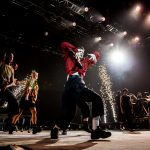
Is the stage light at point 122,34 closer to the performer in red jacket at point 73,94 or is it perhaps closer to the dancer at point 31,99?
the dancer at point 31,99

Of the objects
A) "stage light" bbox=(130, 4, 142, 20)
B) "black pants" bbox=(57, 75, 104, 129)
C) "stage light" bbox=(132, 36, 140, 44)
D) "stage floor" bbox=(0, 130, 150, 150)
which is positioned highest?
"stage light" bbox=(130, 4, 142, 20)

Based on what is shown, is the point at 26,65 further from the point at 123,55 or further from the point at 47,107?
the point at 123,55

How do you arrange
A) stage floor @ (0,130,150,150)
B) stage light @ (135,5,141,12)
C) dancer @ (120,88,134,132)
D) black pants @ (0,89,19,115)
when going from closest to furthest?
stage floor @ (0,130,150,150)
black pants @ (0,89,19,115)
dancer @ (120,88,134,132)
stage light @ (135,5,141,12)

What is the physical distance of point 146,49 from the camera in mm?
16625

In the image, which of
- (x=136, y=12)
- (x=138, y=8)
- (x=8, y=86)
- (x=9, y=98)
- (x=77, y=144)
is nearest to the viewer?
(x=77, y=144)

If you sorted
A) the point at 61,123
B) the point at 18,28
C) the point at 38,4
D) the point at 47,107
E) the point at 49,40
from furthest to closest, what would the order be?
the point at 47,107 < the point at 49,40 < the point at 18,28 < the point at 38,4 < the point at 61,123

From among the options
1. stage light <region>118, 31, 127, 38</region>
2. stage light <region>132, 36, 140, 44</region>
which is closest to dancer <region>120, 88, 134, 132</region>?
stage light <region>118, 31, 127, 38</region>

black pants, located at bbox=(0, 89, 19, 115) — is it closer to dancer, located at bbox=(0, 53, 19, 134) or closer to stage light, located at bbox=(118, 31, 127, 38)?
dancer, located at bbox=(0, 53, 19, 134)

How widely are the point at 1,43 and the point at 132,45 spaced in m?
8.22

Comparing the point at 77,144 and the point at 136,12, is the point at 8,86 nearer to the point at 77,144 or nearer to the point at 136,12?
Answer: the point at 77,144

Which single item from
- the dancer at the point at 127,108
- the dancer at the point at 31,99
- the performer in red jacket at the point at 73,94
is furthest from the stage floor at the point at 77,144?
the dancer at the point at 127,108

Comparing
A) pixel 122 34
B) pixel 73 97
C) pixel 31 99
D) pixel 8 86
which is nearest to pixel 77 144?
pixel 73 97

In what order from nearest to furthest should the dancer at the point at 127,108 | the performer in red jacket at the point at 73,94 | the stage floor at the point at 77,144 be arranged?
the stage floor at the point at 77,144
the performer in red jacket at the point at 73,94
the dancer at the point at 127,108

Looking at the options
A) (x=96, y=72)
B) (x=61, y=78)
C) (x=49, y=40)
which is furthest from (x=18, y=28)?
(x=96, y=72)
